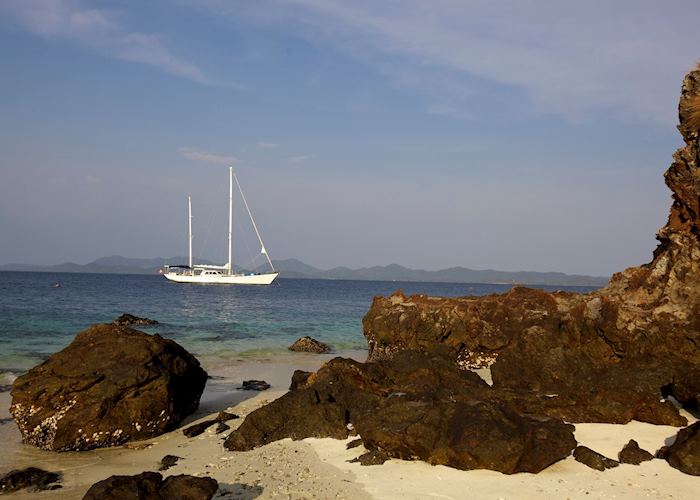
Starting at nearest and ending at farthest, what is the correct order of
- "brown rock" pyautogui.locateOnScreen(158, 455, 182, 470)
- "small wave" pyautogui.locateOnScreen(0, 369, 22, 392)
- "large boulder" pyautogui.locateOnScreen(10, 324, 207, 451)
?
1. "brown rock" pyautogui.locateOnScreen(158, 455, 182, 470)
2. "large boulder" pyautogui.locateOnScreen(10, 324, 207, 451)
3. "small wave" pyautogui.locateOnScreen(0, 369, 22, 392)

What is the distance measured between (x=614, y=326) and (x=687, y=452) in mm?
7077

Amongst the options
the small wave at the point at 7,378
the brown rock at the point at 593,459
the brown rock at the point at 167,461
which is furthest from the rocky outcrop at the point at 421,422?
the small wave at the point at 7,378

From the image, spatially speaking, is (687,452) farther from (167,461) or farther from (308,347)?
(308,347)

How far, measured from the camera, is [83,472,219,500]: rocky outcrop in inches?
262

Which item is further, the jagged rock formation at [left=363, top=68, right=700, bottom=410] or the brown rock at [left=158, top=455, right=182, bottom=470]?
the jagged rock formation at [left=363, top=68, right=700, bottom=410]

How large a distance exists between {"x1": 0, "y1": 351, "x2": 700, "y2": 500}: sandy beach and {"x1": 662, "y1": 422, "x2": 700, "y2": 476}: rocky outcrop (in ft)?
0.42

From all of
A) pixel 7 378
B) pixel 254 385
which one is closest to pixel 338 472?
pixel 254 385

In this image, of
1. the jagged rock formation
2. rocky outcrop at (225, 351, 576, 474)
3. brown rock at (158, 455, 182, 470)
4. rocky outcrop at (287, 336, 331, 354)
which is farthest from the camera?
rocky outcrop at (287, 336, 331, 354)

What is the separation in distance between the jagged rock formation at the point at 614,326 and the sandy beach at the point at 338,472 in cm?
224

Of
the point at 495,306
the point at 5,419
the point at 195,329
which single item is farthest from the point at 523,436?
the point at 195,329

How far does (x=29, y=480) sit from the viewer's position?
9031 mm

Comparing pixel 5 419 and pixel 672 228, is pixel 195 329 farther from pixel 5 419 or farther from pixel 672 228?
pixel 672 228

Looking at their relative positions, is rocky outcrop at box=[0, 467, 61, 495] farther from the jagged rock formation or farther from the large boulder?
the jagged rock formation

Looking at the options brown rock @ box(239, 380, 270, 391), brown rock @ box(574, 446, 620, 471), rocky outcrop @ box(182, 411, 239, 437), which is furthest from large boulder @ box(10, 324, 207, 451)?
brown rock @ box(574, 446, 620, 471)
